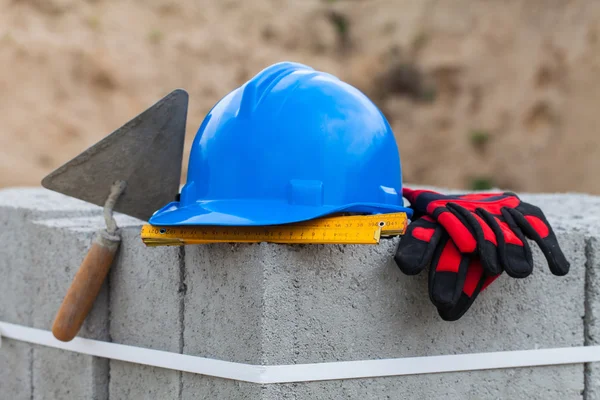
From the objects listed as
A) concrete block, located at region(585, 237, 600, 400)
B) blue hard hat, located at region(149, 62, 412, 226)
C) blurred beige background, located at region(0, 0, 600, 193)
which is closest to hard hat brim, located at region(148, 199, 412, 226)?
blue hard hat, located at region(149, 62, 412, 226)

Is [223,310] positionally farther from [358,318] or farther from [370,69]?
[370,69]

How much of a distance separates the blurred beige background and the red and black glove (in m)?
9.92

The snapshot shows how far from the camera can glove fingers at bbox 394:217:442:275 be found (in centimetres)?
206

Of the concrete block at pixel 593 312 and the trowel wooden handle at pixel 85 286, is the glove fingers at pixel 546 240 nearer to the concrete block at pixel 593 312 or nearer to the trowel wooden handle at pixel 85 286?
the concrete block at pixel 593 312

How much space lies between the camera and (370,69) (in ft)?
55.0

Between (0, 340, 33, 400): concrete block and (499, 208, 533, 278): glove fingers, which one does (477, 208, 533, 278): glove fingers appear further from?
(0, 340, 33, 400): concrete block

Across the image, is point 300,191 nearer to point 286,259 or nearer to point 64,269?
point 286,259

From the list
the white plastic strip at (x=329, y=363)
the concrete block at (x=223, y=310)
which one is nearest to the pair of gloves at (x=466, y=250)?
the white plastic strip at (x=329, y=363)

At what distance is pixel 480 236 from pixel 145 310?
1.17m

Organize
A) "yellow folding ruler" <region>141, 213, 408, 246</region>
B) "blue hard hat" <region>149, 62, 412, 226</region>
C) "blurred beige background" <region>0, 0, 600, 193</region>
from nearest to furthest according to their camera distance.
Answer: "yellow folding ruler" <region>141, 213, 408, 246</region>, "blue hard hat" <region>149, 62, 412, 226</region>, "blurred beige background" <region>0, 0, 600, 193</region>

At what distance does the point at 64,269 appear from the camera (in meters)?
2.72

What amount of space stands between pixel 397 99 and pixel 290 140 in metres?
14.6

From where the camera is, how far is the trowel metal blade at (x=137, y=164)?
247 centimetres

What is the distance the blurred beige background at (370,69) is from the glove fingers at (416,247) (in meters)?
9.96
